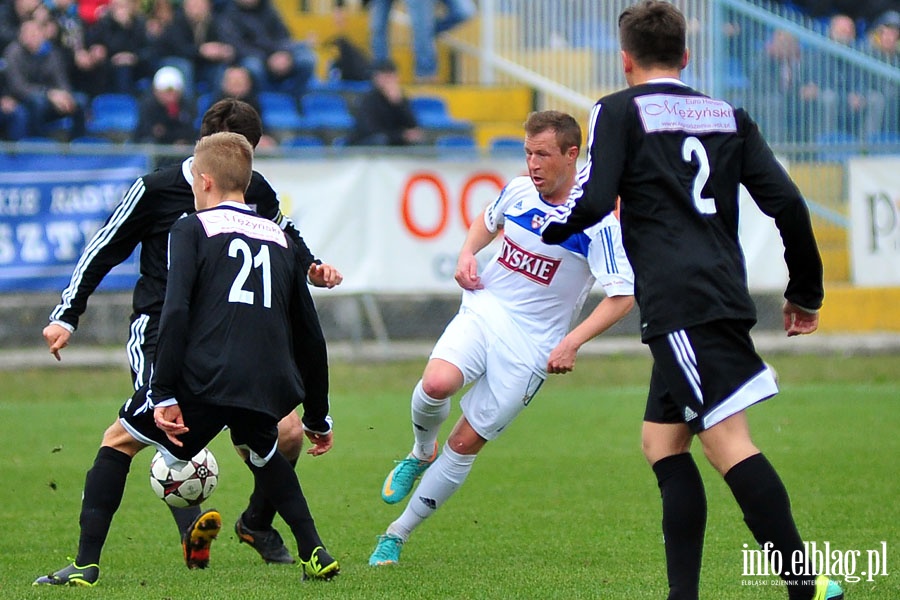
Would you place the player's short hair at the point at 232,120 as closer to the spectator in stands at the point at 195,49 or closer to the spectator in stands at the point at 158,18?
the spectator in stands at the point at 195,49

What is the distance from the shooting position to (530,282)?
21.6 feet

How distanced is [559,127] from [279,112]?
11.7 m

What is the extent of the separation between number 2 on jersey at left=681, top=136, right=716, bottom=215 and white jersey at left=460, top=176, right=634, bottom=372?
1750 millimetres

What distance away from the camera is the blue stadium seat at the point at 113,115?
16766 mm

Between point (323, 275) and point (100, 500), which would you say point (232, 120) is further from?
point (100, 500)

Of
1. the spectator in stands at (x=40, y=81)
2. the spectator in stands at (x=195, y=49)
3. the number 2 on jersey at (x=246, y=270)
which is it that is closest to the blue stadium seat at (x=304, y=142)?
the spectator in stands at (x=195, y=49)

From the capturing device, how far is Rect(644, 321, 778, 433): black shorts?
4539mm

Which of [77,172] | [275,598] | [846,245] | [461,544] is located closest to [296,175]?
[77,172]

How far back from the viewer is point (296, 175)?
14.1 m

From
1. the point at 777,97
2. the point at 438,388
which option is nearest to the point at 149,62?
the point at 777,97

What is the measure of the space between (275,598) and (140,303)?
1.47 meters

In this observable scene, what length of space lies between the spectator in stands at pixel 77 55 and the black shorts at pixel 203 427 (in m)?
11.9

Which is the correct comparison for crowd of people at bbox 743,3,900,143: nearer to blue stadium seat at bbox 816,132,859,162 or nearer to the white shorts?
blue stadium seat at bbox 816,132,859,162

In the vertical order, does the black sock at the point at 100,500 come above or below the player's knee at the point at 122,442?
below
